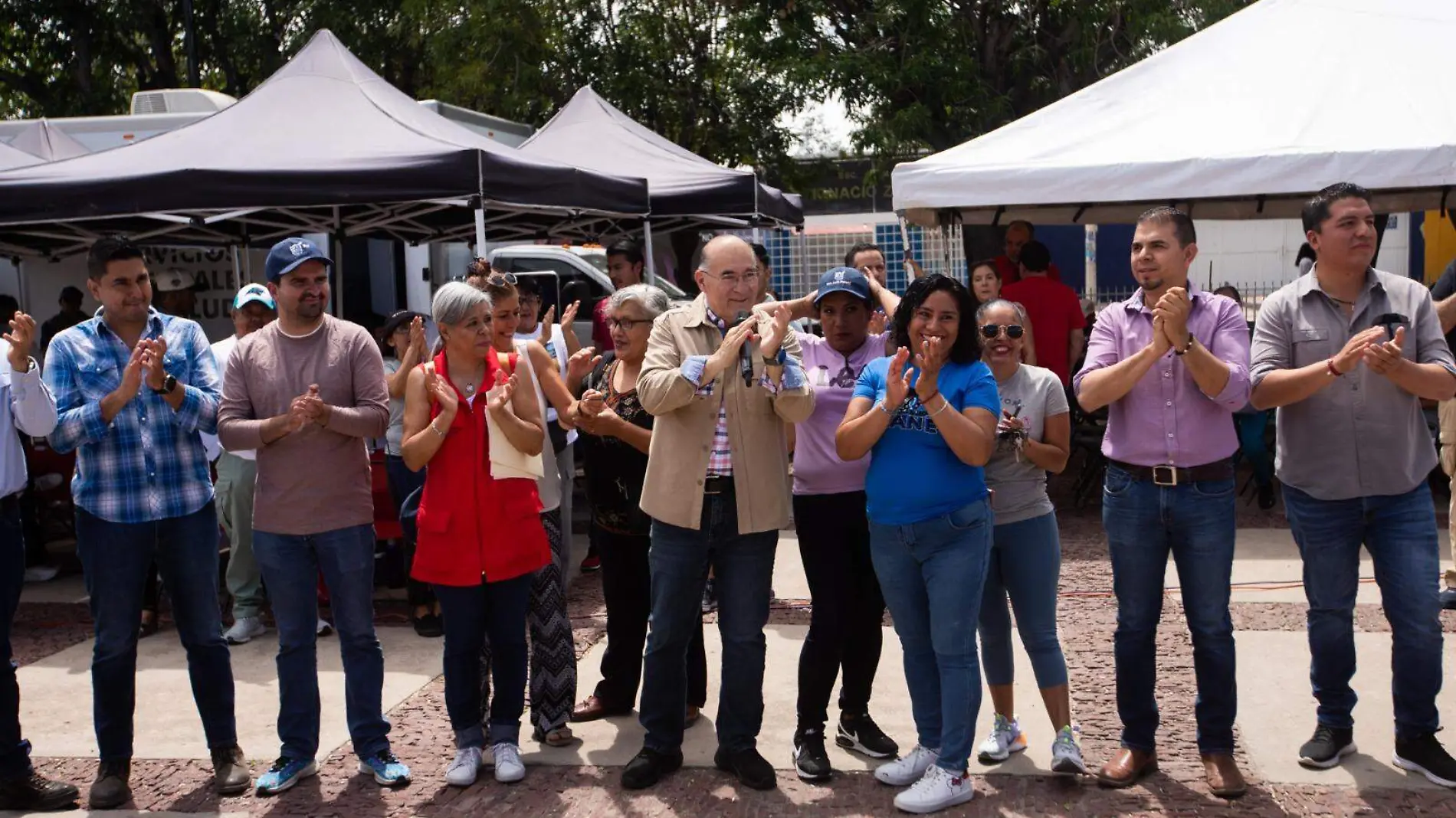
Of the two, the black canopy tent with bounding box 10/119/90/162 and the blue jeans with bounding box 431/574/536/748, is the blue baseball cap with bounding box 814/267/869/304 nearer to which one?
the blue jeans with bounding box 431/574/536/748

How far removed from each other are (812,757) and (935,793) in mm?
544

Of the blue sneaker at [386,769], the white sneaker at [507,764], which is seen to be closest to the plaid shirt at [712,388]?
the white sneaker at [507,764]

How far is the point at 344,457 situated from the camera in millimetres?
4793

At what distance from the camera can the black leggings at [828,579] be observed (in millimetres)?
4715

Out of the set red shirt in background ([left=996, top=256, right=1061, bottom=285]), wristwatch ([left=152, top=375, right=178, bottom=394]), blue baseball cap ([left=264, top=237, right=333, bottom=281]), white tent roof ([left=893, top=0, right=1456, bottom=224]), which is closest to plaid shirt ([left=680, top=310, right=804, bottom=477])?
blue baseball cap ([left=264, top=237, right=333, bottom=281])

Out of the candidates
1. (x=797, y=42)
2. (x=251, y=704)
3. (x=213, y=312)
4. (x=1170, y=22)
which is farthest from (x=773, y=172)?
(x=251, y=704)

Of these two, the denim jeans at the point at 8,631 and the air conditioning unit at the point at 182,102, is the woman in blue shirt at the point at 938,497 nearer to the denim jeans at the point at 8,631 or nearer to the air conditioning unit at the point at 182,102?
the denim jeans at the point at 8,631

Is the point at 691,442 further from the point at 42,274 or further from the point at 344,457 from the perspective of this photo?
the point at 42,274

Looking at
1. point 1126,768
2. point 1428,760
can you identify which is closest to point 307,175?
point 1126,768

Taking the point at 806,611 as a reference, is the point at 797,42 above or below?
above

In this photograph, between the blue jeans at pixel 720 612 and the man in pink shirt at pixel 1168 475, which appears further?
the blue jeans at pixel 720 612

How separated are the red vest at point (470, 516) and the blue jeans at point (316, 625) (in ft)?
0.78

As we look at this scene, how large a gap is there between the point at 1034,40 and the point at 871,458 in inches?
547

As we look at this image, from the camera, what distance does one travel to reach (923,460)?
14.1 ft
